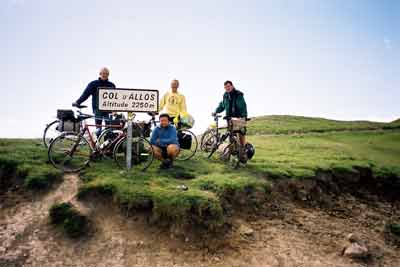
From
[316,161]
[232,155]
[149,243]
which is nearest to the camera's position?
[149,243]

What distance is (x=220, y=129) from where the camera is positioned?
11.5 metres

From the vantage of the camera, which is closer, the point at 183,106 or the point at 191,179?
the point at 191,179

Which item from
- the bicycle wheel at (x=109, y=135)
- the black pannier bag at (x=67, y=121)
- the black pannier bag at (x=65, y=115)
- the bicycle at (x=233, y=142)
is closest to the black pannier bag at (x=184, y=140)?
the bicycle at (x=233, y=142)

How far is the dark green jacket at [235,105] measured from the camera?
1080 cm

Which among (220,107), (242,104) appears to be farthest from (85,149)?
(242,104)

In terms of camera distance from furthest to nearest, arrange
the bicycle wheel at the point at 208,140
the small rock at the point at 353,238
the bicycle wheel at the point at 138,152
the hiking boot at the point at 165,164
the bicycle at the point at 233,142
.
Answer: the bicycle wheel at the point at 208,140 < the bicycle at the point at 233,142 < the hiking boot at the point at 165,164 < the bicycle wheel at the point at 138,152 < the small rock at the point at 353,238

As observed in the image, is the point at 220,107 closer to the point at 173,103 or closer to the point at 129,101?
the point at 173,103

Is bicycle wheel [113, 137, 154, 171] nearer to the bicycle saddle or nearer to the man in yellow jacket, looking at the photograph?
the bicycle saddle

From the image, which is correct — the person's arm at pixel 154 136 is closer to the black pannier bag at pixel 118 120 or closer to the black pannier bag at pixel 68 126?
the black pannier bag at pixel 118 120

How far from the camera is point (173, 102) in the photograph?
10789mm

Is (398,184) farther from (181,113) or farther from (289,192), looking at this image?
(181,113)

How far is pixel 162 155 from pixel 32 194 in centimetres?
331

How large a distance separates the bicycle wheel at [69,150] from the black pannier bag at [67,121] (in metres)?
0.16

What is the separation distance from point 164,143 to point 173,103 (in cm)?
201
